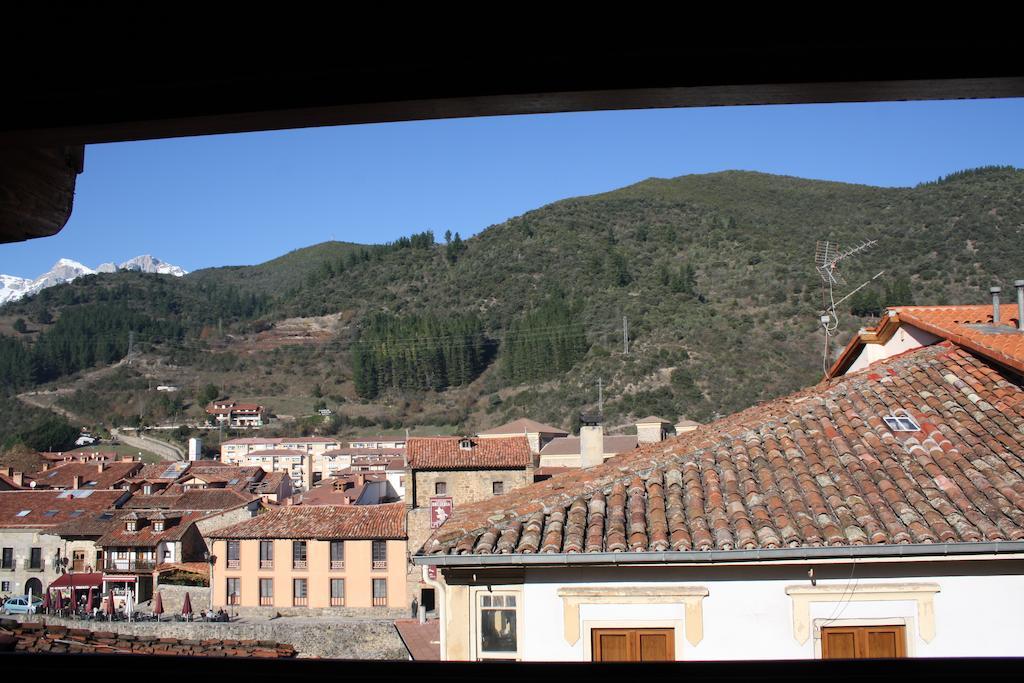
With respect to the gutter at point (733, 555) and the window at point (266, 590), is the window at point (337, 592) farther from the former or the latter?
the gutter at point (733, 555)

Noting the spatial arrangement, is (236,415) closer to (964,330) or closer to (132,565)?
(132,565)

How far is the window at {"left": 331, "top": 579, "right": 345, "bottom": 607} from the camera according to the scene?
32.2m

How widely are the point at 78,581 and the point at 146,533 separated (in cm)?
293

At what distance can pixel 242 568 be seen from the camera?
32406mm

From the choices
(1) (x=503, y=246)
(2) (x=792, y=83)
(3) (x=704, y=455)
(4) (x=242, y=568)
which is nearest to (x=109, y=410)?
(1) (x=503, y=246)

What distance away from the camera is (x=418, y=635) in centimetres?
2531

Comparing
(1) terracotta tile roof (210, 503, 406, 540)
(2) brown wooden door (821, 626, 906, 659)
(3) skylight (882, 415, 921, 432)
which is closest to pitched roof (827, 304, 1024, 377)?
(3) skylight (882, 415, 921, 432)

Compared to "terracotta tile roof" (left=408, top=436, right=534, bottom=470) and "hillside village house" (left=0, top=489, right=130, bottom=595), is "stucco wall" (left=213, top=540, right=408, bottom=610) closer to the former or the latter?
"terracotta tile roof" (left=408, top=436, right=534, bottom=470)

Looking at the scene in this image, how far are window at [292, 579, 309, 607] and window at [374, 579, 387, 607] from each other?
2.45m

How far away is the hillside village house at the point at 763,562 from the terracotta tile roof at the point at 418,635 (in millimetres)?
15671

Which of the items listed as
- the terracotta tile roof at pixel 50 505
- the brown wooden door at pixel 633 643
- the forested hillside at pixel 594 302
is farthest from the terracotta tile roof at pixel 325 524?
the brown wooden door at pixel 633 643

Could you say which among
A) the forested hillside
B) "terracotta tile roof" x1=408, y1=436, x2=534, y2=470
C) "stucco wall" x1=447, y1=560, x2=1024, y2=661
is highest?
the forested hillside

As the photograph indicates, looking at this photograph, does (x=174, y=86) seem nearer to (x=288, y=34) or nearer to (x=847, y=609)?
(x=288, y=34)

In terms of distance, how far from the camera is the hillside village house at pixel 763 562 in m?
5.66
